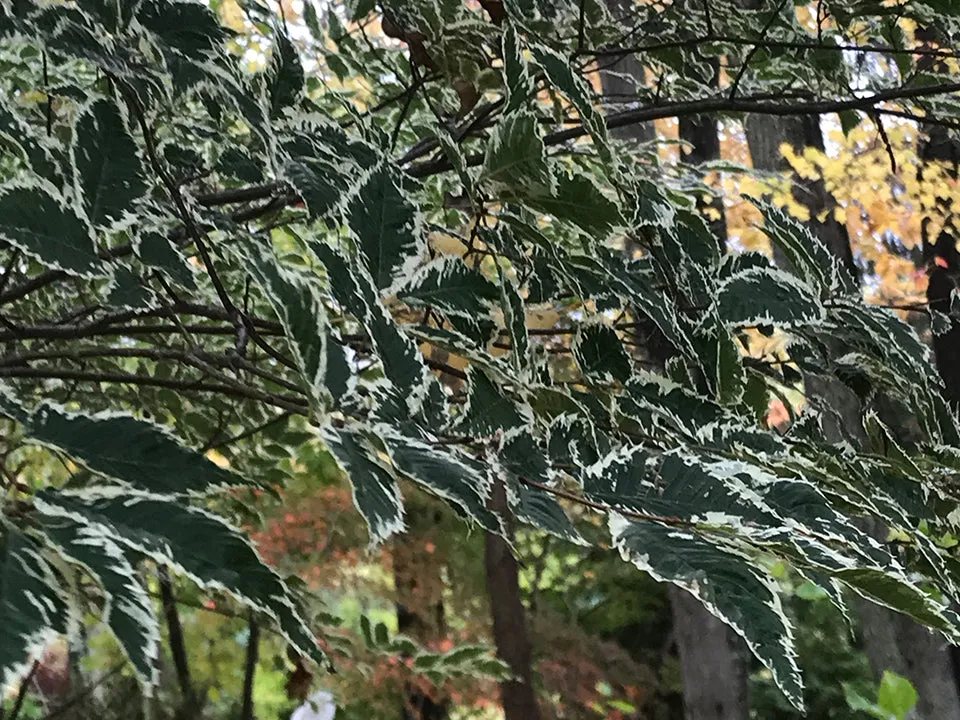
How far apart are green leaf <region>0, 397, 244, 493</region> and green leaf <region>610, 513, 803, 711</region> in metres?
0.17

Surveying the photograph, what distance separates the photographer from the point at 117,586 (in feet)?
0.83

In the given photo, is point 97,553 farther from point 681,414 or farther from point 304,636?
point 681,414

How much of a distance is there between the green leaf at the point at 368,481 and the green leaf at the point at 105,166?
0.55 feet

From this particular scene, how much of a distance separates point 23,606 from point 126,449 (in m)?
0.08

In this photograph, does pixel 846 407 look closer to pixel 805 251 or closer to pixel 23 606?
pixel 805 251

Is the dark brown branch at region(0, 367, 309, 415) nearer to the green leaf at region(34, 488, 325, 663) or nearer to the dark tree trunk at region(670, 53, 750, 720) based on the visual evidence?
the green leaf at region(34, 488, 325, 663)

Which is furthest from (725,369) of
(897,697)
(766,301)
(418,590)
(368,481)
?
(418,590)

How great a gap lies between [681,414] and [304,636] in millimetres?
253

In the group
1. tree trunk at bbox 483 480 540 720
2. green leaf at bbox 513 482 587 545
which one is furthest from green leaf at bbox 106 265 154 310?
tree trunk at bbox 483 480 540 720

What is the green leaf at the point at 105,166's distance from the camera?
36 cm

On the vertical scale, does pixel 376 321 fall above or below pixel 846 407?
below

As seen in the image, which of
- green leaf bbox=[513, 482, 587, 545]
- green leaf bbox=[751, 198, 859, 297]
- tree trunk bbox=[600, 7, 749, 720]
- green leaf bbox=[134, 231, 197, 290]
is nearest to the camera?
green leaf bbox=[513, 482, 587, 545]

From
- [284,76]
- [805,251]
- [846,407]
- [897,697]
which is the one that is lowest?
[897,697]

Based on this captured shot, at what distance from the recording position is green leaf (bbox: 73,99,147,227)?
362 mm
